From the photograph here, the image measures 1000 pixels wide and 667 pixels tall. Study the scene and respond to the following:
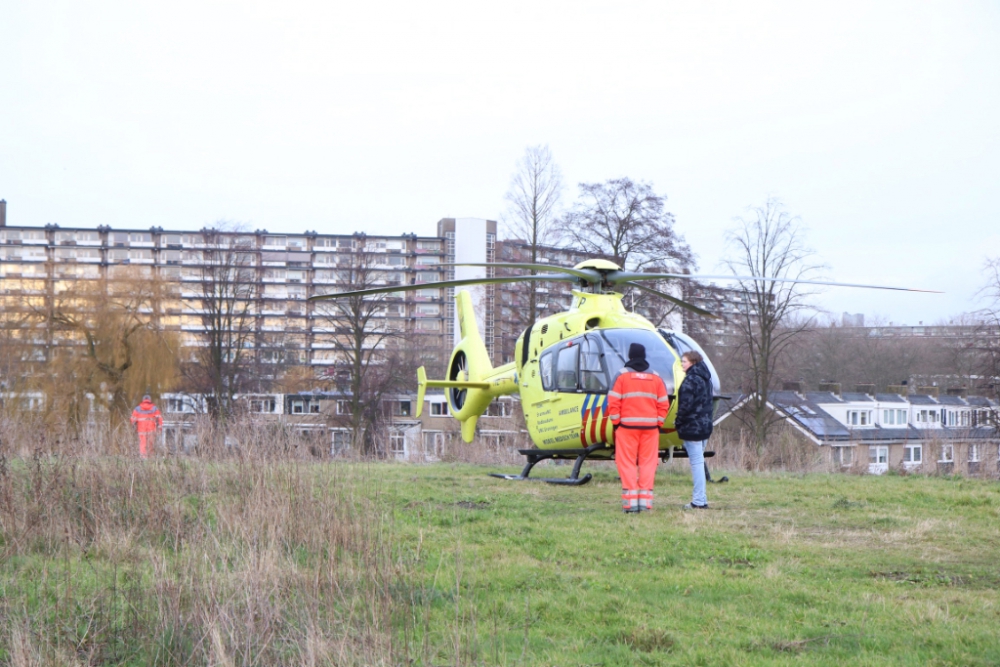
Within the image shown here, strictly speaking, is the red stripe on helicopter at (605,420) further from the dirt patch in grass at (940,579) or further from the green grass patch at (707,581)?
the dirt patch in grass at (940,579)

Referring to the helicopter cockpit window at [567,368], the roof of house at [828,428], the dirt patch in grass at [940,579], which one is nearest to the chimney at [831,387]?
the roof of house at [828,428]

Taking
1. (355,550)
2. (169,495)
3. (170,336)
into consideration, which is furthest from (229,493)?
(170,336)

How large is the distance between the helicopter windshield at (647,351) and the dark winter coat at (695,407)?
4.09ft

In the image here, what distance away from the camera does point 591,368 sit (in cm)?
1322

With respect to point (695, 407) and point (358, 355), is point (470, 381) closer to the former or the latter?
point (695, 407)

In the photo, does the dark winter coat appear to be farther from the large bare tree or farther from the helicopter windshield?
the large bare tree

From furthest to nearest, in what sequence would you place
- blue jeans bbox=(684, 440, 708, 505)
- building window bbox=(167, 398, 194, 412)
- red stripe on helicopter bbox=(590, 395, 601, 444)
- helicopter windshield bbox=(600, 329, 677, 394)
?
building window bbox=(167, 398, 194, 412)
red stripe on helicopter bbox=(590, 395, 601, 444)
helicopter windshield bbox=(600, 329, 677, 394)
blue jeans bbox=(684, 440, 708, 505)

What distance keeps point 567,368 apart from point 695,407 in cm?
279

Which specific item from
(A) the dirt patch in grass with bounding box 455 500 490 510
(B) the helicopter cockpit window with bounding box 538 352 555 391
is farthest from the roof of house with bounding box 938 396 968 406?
(A) the dirt patch in grass with bounding box 455 500 490 510

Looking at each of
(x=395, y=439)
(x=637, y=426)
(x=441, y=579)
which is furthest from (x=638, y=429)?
(x=395, y=439)

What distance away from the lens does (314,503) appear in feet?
23.8

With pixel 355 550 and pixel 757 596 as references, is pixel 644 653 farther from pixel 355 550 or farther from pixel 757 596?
pixel 355 550

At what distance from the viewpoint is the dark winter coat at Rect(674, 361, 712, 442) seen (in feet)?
36.9

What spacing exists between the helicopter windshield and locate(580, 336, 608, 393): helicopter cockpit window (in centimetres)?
14
